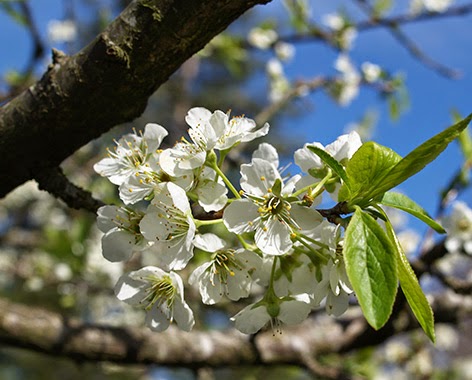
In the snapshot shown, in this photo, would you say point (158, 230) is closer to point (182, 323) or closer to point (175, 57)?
point (182, 323)

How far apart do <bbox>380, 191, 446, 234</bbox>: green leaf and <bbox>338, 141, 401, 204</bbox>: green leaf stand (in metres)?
0.05

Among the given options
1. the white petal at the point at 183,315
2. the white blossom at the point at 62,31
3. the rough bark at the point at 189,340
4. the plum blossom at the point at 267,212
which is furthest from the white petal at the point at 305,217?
the white blossom at the point at 62,31

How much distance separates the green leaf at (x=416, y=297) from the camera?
0.60 metres

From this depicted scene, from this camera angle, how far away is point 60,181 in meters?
0.98

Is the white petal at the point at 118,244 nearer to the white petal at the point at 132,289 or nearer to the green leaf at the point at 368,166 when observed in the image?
the white petal at the point at 132,289

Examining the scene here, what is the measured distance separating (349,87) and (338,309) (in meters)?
3.05

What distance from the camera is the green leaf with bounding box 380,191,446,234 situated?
0.69m

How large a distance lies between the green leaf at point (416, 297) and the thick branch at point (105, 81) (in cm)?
43

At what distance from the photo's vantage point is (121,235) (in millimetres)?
820

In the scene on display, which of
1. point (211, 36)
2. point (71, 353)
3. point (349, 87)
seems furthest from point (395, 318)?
point (349, 87)

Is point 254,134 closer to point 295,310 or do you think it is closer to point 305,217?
point 305,217

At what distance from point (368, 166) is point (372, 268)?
0.15 m

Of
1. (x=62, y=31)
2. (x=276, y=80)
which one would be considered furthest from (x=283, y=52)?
(x=62, y=31)

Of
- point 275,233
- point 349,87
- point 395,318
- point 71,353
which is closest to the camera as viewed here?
point 275,233
